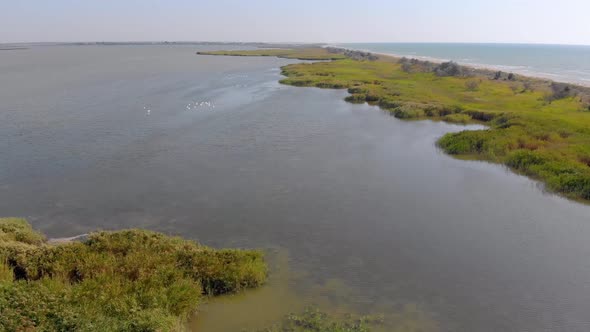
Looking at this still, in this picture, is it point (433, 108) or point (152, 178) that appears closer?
point (152, 178)

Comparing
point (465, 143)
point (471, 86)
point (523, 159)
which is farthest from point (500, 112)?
point (471, 86)

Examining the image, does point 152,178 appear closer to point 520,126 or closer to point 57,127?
point 57,127

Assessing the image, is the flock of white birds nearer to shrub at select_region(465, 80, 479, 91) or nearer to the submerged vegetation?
shrub at select_region(465, 80, 479, 91)

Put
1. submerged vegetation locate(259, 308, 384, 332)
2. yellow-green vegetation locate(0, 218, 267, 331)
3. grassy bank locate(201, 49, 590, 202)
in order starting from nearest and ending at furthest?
yellow-green vegetation locate(0, 218, 267, 331) → submerged vegetation locate(259, 308, 384, 332) → grassy bank locate(201, 49, 590, 202)

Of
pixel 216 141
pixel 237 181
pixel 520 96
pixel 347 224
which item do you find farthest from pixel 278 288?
pixel 520 96

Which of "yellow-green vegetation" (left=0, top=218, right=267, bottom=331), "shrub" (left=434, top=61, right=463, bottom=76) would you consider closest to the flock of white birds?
"yellow-green vegetation" (left=0, top=218, right=267, bottom=331)

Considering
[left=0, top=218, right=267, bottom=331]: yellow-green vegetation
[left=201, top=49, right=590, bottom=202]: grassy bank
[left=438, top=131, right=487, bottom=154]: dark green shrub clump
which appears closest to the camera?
[left=0, top=218, right=267, bottom=331]: yellow-green vegetation

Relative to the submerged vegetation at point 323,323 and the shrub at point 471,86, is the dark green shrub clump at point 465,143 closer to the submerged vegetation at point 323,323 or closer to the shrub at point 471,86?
the submerged vegetation at point 323,323
